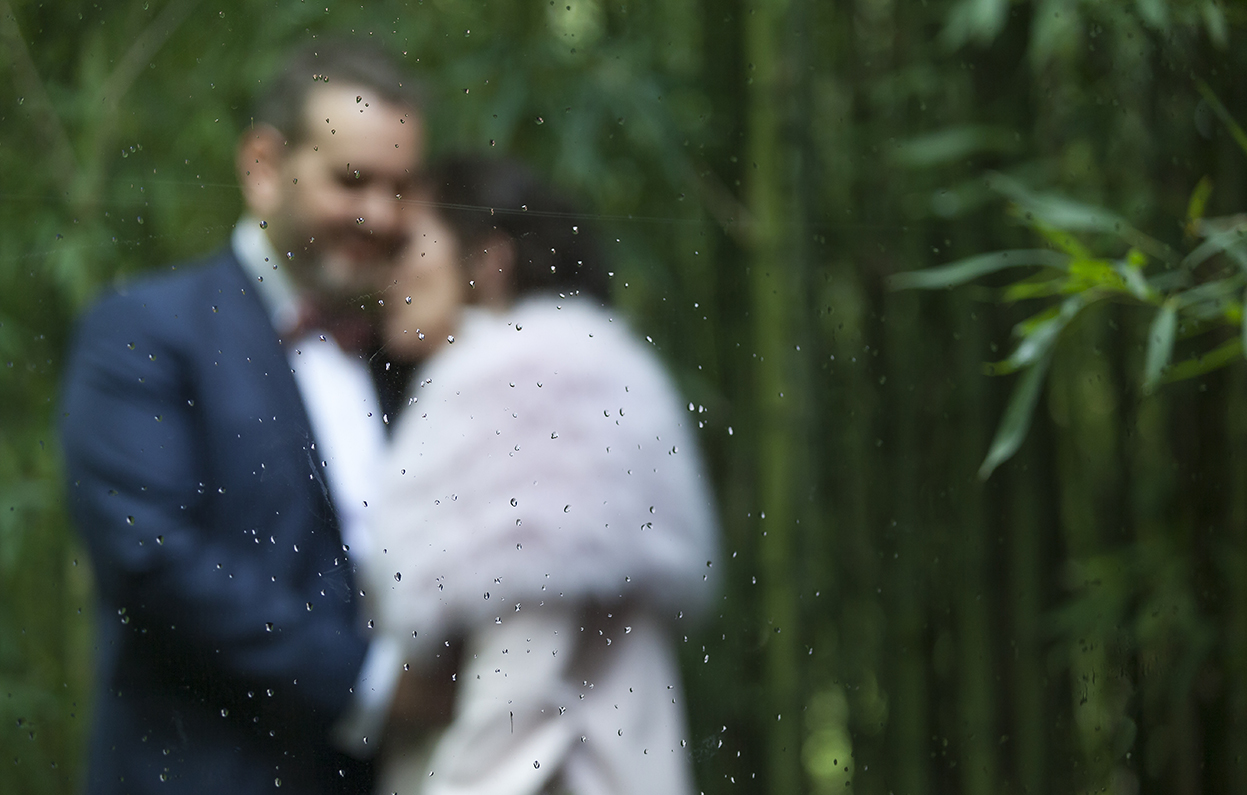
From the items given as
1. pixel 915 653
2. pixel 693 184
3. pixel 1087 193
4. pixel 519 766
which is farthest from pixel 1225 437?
pixel 519 766

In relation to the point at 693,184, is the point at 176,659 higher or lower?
lower

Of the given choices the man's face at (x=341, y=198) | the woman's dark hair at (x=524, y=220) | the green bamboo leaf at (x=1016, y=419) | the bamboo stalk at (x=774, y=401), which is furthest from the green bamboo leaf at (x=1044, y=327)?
the man's face at (x=341, y=198)

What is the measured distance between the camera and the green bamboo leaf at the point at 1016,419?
0.90m

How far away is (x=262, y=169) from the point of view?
0.70 meters

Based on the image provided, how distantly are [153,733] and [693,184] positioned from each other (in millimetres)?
526

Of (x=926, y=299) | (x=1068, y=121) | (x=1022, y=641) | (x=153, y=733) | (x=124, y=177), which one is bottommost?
(x=1022, y=641)

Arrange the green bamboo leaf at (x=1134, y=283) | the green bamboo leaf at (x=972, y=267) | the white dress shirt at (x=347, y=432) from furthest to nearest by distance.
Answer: the green bamboo leaf at (x=972, y=267)
the green bamboo leaf at (x=1134, y=283)
the white dress shirt at (x=347, y=432)

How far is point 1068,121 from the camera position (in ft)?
3.67

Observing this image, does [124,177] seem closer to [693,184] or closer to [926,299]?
[693,184]

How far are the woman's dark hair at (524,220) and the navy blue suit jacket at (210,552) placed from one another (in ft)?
0.45

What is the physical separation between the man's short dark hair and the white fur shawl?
0.49ft

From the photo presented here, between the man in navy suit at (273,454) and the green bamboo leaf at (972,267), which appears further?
the green bamboo leaf at (972,267)

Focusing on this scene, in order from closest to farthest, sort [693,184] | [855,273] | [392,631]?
[392,631] → [693,184] → [855,273]

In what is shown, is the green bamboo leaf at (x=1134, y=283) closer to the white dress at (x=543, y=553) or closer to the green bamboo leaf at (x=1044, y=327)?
the green bamboo leaf at (x=1044, y=327)
